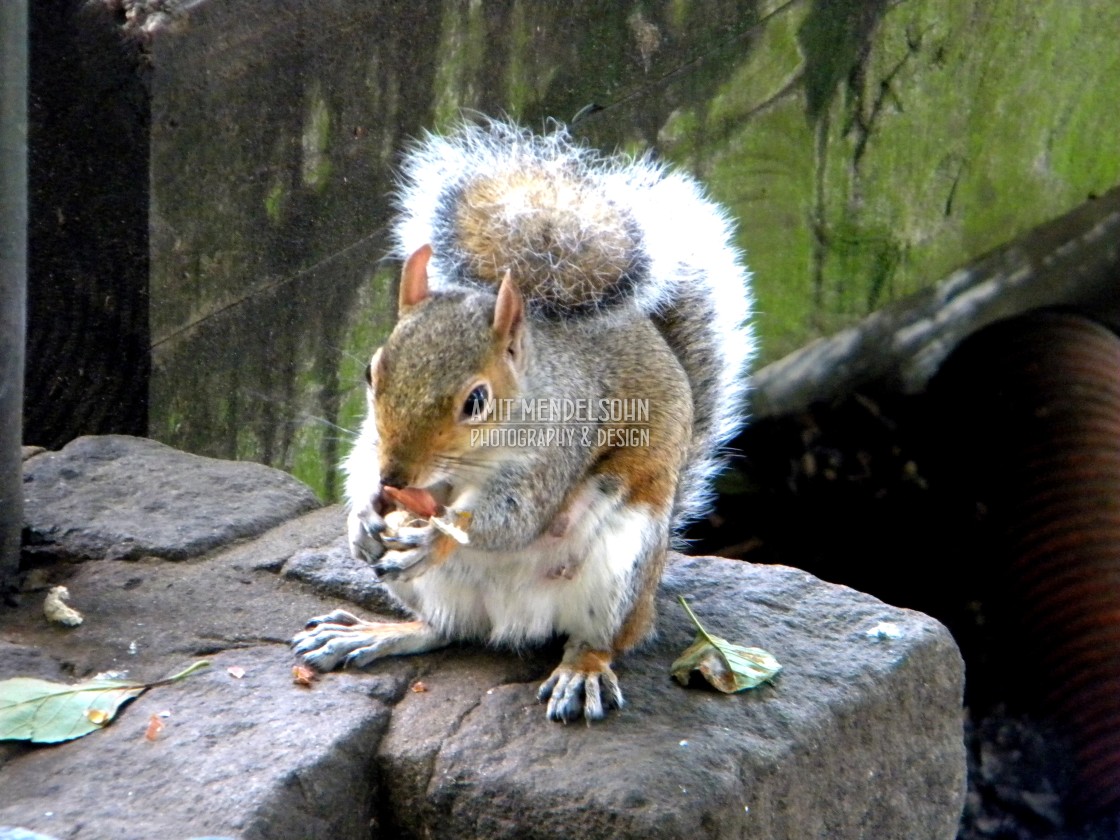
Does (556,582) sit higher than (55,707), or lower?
higher

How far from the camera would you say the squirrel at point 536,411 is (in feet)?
6.31

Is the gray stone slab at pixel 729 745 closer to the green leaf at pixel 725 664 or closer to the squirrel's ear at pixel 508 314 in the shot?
the green leaf at pixel 725 664

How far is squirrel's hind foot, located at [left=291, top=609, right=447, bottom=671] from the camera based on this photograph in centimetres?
211

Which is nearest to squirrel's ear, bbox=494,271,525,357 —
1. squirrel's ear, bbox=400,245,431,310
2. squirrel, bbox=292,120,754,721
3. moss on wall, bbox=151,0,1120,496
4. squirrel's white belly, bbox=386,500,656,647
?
squirrel, bbox=292,120,754,721

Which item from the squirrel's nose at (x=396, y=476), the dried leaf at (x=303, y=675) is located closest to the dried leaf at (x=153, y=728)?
the dried leaf at (x=303, y=675)

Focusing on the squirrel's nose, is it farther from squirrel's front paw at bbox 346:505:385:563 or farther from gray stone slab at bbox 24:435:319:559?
gray stone slab at bbox 24:435:319:559

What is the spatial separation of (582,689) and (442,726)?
0.20 metres

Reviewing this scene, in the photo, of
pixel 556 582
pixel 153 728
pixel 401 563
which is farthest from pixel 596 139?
pixel 153 728

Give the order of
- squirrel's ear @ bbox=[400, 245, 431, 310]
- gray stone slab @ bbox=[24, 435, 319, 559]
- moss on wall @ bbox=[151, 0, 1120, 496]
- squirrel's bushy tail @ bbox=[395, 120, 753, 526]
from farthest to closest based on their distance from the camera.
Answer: moss on wall @ bbox=[151, 0, 1120, 496], gray stone slab @ bbox=[24, 435, 319, 559], squirrel's bushy tail @ bbox=[395, 120, 753, 526], squirrel's ear @ bbox=[400, 245, 431, 310]

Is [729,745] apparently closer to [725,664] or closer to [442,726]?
[725,664]

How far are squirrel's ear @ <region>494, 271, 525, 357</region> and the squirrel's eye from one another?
0.28 ft

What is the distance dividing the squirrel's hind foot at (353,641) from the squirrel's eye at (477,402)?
0.45 meters

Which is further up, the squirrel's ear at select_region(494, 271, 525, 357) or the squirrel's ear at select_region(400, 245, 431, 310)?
the squirrel's ear at select_region(400, 245, 431, 310)

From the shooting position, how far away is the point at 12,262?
2168 millimetres
